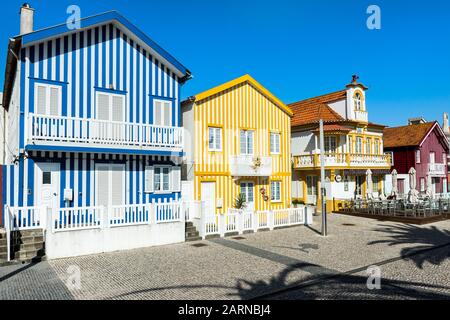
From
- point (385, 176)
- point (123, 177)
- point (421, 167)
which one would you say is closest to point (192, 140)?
point (123, 177)

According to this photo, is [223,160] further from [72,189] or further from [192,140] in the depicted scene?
[72,189]

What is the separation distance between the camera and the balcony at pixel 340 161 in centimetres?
2359

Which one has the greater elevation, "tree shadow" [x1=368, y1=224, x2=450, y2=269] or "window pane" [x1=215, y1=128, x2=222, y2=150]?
"window pane" [x1=215, y1=128, x2=222, y2=150]

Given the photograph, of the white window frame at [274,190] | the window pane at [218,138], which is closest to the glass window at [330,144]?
the white window frame at [274,190]

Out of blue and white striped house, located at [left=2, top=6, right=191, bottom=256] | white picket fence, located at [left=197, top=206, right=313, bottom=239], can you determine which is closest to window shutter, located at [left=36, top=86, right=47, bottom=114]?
blue and white striped house, located at [left=2, top=6, right=191, bottom=256]

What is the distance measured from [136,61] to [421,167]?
3038 cm

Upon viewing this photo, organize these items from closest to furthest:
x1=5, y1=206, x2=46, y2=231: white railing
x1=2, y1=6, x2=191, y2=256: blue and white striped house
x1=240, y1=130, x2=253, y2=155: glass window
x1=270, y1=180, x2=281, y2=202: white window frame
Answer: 1. x1=5, y1=206, x2=46, y2=231: white railing
2. x1=2, y1=6, x2=191, y2=256: blue and white striped house
3. x1=240, y1=130, x2=253, y2=155: glass window
4. x1=270, y1=180, x2=281, y2=202: white window frame

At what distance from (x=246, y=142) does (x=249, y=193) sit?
2858mm

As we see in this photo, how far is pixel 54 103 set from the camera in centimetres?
1272

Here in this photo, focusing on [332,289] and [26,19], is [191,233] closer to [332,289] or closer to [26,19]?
[332,289]

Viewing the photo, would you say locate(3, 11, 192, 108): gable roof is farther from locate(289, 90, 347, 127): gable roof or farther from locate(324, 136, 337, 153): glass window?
locate(324, 136, 337, 153): glass window

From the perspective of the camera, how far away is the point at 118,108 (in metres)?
14.2

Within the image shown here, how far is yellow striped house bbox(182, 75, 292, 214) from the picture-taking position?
667 inches

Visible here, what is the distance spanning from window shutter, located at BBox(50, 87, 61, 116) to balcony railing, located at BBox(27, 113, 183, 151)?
434 mm
